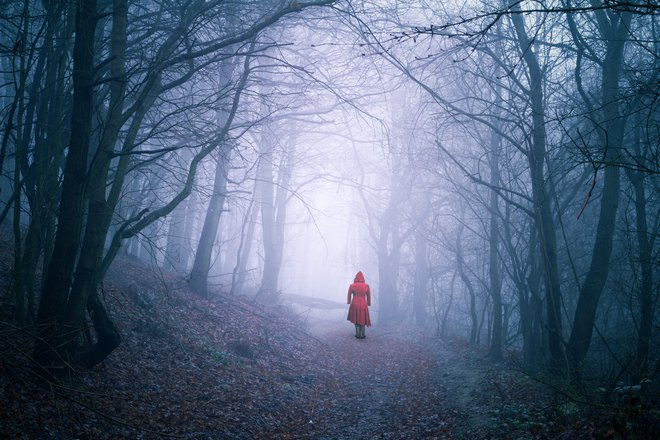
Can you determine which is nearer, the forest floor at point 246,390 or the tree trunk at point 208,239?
the forest floor at point 246,390

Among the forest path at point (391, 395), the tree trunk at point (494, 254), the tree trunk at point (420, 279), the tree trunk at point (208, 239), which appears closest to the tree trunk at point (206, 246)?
the tree trunk at point (208, 239)

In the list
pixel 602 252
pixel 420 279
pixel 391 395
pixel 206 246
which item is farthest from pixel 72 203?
pixel 420 279

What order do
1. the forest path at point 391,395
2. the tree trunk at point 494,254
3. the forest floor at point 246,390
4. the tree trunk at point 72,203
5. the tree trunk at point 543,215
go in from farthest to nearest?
the tree trunk at point 494,254, the tree trunk at point 543,215, the forest path at point 391,395, the tree trunk at point 72,203, the forest floor at point 246,390

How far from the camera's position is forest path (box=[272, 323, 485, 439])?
6.22m

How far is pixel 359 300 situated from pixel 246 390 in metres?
6.11

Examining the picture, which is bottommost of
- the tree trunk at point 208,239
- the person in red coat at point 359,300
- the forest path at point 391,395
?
the forest path at point 391,395

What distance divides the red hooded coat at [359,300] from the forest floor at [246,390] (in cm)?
132

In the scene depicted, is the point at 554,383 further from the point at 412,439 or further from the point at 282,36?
the point at 282,36

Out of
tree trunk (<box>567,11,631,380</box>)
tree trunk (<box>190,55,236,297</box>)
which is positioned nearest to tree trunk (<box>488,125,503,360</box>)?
tree trunk (<box>567,11,631,380</box>)

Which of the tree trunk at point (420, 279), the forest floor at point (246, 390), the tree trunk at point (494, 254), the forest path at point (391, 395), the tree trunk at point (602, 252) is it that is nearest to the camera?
the forest floor at point (246, 390)

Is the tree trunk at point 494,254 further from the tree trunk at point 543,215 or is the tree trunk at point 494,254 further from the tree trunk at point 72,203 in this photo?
the tree trunk at point 72,203

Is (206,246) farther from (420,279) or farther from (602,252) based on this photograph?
(420,279)

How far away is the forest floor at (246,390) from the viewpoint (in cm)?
431

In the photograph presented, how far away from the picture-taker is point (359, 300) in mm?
12703
